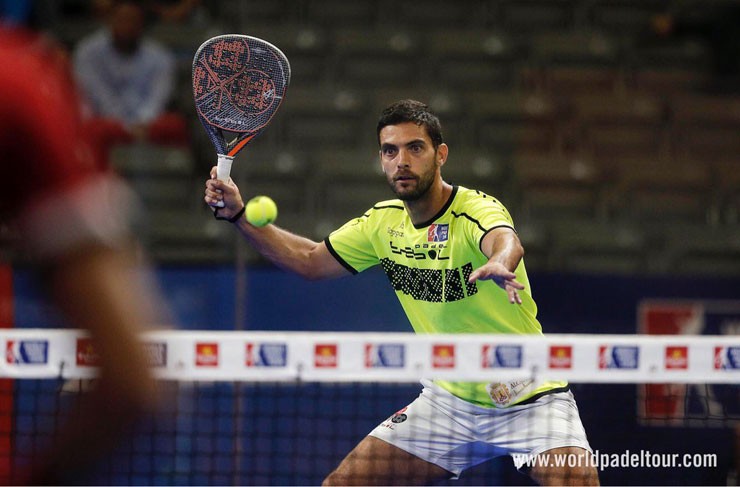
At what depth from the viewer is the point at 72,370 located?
491cm

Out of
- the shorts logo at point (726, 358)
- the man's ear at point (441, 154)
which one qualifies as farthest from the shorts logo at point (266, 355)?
the shorts logo at point (726, 358)

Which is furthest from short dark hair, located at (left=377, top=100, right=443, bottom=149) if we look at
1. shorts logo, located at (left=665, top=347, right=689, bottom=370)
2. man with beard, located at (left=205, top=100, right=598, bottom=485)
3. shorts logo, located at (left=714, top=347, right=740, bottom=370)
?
shorts logo, located at (left=714, top=347, right=740, bottom=370)

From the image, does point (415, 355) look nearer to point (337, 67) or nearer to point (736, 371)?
point (736, 371)

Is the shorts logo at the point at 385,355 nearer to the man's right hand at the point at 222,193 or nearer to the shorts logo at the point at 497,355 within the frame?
the shorts logo at the point at 497,355

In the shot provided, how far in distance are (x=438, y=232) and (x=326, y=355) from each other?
0.69 metres

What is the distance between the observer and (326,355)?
5.03 meters

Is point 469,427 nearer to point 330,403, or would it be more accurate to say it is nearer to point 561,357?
point 561,357

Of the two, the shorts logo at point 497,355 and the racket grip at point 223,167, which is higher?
the racket grip at point 223,167

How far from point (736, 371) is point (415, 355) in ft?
4.33

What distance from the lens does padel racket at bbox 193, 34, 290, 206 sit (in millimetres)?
5152

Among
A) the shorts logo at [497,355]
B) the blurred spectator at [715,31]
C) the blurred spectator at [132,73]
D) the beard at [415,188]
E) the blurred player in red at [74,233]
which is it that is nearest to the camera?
the blurred player in red at [74,233]

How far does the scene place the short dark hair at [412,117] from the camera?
5.20 m

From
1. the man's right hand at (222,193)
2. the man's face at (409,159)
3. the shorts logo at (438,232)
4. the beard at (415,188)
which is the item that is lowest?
the shorts logo at (438,232)

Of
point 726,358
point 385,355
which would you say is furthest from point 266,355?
point 726,358
